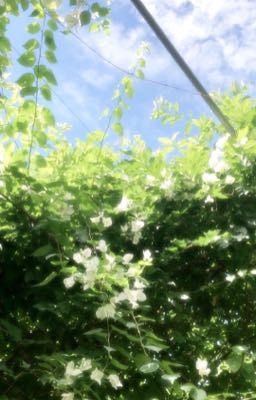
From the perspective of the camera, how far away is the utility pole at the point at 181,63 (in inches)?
70.3

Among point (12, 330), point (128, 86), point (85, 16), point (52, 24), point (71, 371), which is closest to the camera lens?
point (71, 371)

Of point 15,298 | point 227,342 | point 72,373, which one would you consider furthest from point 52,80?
point 227,342

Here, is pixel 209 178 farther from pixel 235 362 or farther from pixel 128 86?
pixel 235 362

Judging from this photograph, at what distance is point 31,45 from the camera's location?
1.94m

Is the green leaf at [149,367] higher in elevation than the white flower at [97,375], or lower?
higher

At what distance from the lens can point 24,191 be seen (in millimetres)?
1912

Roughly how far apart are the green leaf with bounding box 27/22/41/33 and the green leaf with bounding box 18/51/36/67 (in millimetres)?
78

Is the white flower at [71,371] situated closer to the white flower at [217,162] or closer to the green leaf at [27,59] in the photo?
the white flower at [217,162]

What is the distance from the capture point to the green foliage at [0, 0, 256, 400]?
1.72 metres

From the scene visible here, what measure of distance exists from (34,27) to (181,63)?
0.56 meters

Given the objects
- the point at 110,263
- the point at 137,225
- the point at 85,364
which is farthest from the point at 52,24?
the point at 85,364

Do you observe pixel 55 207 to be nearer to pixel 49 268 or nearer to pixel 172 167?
pixel 49 268

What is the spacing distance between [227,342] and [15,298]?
2.74ft

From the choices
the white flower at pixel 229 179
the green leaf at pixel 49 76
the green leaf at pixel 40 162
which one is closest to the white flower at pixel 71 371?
the green leaf at pixel 40 162
